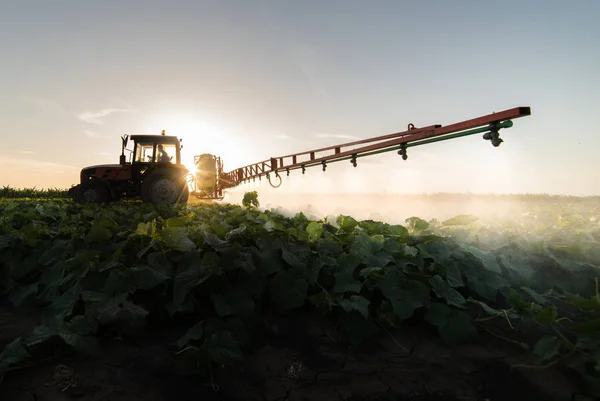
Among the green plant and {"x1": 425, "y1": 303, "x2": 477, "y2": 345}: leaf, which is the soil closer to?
{"x1": 425, "y1": 303, "x2": 477, "y2": 345}: leaf

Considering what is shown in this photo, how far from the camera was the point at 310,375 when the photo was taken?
243cm

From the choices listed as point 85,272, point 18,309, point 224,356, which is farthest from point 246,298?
point 18,309

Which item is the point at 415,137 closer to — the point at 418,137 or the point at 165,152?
the point at 418,137

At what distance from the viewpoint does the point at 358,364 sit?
100 inches

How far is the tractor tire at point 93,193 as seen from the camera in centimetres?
1373

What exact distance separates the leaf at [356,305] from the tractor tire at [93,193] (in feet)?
44.6

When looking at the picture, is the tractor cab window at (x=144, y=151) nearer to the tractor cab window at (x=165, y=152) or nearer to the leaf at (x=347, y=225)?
the tractor cab window at (x=165, y=152)

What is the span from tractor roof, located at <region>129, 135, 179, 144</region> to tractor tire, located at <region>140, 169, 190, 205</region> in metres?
1.26

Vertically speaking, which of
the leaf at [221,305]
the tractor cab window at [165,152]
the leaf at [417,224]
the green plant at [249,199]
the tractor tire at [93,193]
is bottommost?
the leaf at [221,305]

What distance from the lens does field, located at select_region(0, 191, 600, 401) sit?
7.68ft

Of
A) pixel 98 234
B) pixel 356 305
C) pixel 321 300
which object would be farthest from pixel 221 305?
pixel 98 234

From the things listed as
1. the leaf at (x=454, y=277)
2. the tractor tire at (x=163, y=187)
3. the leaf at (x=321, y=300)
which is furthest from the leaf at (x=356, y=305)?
the tractor tire at (x=163, y=187)

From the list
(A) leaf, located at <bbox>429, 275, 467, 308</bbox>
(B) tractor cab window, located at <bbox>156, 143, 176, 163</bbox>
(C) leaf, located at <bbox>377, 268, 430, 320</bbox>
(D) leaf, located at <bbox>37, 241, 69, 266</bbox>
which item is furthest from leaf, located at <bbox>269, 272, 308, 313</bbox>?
(B) tractor cab window, located at <bbox>156, 143, 176, 163</bbox>

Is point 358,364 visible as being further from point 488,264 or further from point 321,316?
point 488,264
